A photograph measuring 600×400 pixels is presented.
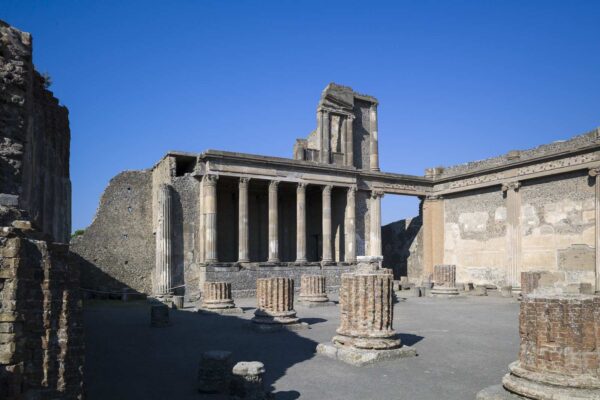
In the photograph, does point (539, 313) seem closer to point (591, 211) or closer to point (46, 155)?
point (46, 155)

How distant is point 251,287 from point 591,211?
47.4 feet

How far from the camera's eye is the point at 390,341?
8.37 meters

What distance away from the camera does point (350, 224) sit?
79.8 ft

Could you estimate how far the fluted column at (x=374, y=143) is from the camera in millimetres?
27875

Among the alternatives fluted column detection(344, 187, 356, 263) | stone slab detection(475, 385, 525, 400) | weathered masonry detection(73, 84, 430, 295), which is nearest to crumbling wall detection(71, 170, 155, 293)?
weathered masonry detection(73, 84, 430, 295)

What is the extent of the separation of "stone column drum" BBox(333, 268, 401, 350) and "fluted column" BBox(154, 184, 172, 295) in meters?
12.6

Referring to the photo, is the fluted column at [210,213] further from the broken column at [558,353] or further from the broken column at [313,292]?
the broken column at [558,353]

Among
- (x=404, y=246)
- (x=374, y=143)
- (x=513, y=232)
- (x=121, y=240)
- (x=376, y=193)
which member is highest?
(x=374, y=143)

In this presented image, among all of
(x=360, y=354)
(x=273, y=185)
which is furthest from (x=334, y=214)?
(x=360, y=354)

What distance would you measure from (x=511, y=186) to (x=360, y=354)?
1725cm

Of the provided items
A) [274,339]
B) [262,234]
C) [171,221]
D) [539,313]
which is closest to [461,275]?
[262,234]

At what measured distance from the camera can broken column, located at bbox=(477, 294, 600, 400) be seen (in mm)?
5238

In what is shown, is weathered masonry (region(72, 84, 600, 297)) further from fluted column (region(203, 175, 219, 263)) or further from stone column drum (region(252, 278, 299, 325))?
stone column drum (region(252, 278, 299, 325))

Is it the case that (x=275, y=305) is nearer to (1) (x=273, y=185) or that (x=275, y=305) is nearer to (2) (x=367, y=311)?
(2) (x=367, y=311)
